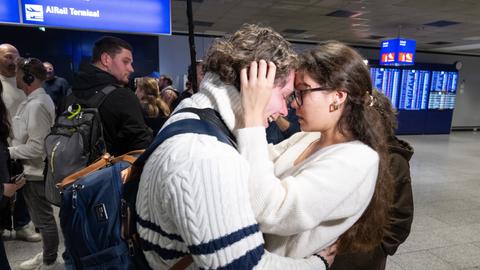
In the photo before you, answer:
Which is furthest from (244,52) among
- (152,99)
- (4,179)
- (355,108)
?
(152,99)

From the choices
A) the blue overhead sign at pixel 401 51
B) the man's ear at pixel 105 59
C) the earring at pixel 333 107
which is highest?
the blue overhead sign at pixel 401 51

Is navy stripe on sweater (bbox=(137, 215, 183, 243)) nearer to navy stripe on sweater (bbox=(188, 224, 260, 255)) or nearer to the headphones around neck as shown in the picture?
navy stripe on sweater (bbox=(188, 224, 260, 255))

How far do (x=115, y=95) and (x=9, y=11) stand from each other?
111 cm

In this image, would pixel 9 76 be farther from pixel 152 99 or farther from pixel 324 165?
pixel 324 165

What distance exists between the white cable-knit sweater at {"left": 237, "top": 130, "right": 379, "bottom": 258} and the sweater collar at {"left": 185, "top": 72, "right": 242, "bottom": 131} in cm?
5

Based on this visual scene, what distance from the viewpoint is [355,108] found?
106 centimetres

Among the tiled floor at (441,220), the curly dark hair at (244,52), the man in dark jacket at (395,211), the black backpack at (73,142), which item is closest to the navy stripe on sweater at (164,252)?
the curly dark hair at (244,52)

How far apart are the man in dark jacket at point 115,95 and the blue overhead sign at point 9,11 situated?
0.76 metres

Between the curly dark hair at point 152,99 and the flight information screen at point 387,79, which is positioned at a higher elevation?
the flight information screen at point 387,79

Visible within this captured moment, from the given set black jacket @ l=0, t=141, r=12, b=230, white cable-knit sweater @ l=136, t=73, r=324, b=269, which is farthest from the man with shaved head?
white cable-knit sweater @ l=136, t=73, r=324, b=269

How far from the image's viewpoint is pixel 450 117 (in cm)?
1084

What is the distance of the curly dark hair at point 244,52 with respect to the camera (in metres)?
0.81

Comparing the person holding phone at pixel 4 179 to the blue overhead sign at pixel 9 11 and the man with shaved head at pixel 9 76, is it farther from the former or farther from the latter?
the man with shaved head at pixel 9 76

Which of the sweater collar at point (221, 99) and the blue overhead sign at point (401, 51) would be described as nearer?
the sweater collar at point (221, 99)
